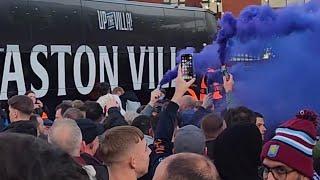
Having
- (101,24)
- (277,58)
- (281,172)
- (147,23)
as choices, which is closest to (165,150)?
(281,172)

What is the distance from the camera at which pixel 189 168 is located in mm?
2459

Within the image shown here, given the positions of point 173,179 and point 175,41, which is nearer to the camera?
point 173,179

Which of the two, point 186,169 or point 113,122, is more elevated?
point 186,169

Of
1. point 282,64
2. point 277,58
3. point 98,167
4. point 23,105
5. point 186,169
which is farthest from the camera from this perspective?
point 277,58

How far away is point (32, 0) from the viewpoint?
1417 cm

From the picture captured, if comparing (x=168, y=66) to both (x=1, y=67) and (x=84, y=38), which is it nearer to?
(x=84, y=38)

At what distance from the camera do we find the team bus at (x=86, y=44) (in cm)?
1348

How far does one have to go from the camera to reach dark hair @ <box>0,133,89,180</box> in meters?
1.51

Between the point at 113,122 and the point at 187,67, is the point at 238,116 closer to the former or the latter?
the point at 113,122

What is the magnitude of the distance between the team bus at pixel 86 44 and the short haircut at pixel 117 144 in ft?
31.1

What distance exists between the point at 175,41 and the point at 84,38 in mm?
3964

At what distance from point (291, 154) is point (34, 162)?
1936 millimetres

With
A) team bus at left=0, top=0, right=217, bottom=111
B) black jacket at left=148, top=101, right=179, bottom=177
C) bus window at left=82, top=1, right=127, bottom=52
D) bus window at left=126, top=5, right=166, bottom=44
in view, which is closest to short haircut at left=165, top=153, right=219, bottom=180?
black jacket at left=148, top=101, right=179, bottom=177

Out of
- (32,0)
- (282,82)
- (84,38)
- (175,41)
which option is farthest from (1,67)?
(175,41)
